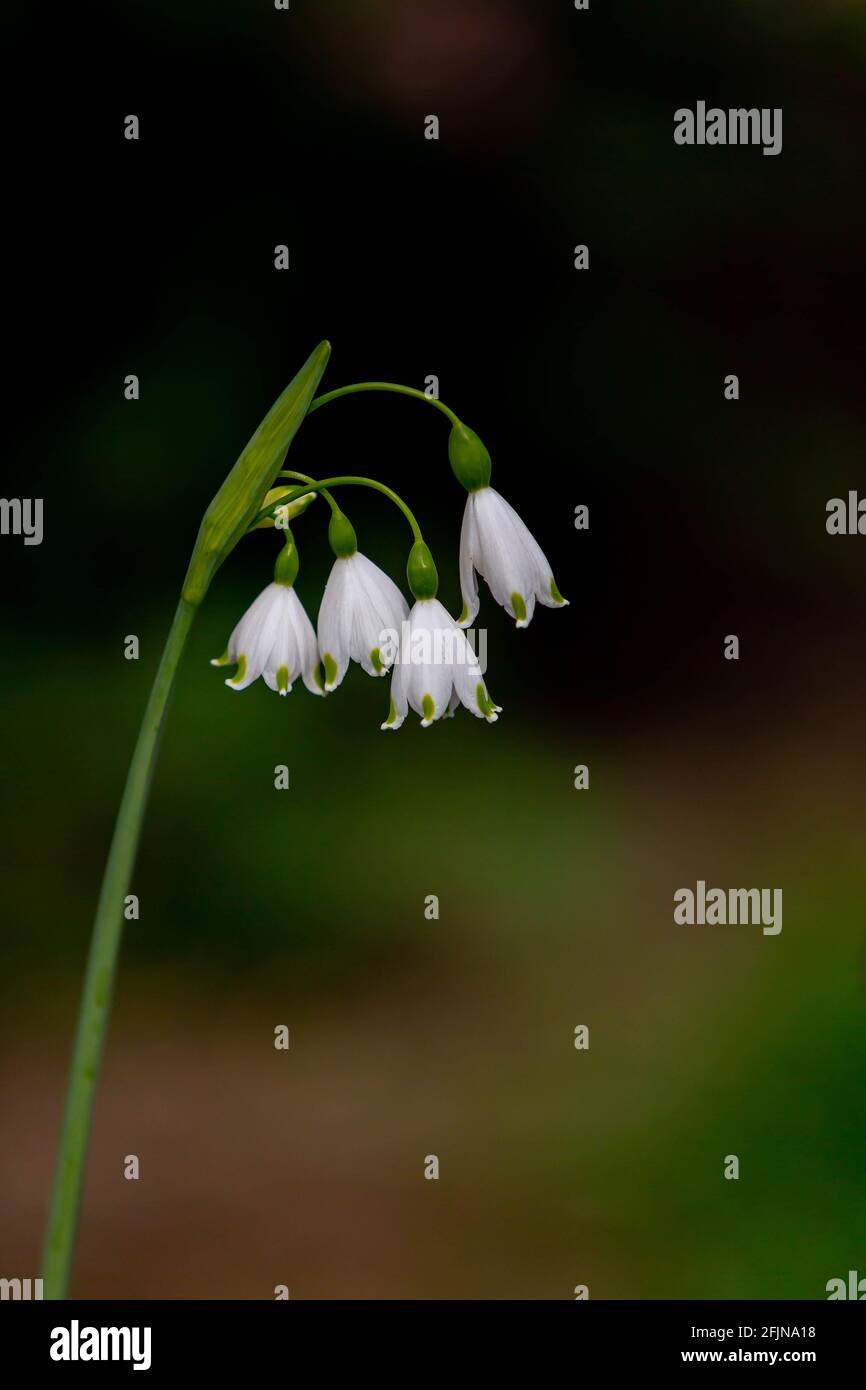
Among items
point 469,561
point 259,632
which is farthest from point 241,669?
point 469,561

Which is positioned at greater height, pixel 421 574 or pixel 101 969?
pixel 421 574

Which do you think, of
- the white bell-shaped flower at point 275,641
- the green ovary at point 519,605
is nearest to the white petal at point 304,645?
the white bell-shaped flower at point 275,641

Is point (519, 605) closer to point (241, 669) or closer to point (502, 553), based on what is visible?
point (502, 553)

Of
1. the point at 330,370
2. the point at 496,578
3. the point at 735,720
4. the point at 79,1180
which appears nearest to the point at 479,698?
the point at 496,578

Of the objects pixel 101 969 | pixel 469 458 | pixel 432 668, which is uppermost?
pixel 469 458

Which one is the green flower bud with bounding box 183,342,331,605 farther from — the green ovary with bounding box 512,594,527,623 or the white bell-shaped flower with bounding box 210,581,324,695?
the green ovary with bounding box 512,594,527,623

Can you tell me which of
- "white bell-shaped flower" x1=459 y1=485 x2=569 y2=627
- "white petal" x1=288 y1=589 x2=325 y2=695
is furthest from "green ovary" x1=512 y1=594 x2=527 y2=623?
"white petal" x1=288 y1=589 x2=325 y2=695
